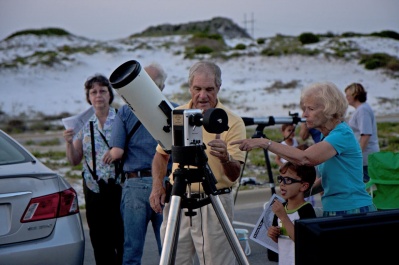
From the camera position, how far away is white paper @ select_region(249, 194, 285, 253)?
478cm

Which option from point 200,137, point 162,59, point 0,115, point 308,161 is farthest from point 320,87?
point 162,59

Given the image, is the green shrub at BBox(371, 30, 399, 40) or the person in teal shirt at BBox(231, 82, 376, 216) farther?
the green shrub at BBox(371, 30, 399, 40)

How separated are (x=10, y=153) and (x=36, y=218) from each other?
0.69m

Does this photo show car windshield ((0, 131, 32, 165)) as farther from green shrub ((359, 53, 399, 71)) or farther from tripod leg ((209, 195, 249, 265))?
green shrub ((359, 53, 399, 71))

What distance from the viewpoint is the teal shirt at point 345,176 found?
177 inches

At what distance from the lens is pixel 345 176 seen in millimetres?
4512

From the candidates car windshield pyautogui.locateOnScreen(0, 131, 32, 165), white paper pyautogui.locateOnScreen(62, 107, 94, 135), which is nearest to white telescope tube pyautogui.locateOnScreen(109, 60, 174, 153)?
car windshield pyautogui.locateOnScreen(0, 131, 32, 165)

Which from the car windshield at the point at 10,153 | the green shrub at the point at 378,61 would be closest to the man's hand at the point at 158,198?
the car windshield at the point at 10,153

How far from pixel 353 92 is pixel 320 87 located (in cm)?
472

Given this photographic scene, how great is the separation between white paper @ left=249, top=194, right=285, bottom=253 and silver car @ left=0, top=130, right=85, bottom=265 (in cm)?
119

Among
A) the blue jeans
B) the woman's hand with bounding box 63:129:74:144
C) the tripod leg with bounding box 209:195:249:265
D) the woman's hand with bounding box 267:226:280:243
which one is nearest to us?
the tripod leg with bounding box 209:195:249:265

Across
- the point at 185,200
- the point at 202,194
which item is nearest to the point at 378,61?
the point at 202,194

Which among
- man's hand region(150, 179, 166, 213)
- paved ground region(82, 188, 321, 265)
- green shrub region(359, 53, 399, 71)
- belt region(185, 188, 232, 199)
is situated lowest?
paved ground region(82, 188, 321, 265)

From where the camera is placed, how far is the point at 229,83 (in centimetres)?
4909
